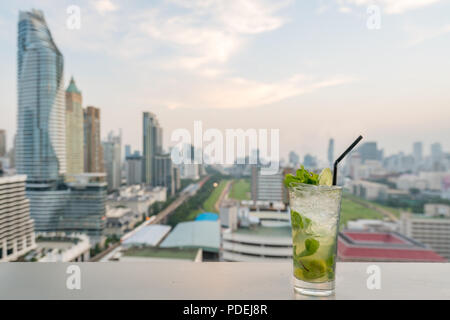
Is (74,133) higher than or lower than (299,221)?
higher

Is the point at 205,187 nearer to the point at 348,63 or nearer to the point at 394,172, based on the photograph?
the point at 348,63

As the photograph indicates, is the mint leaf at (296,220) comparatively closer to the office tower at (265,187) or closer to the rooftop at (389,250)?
the office tower at (265,187)

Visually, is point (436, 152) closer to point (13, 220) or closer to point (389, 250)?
point (389, 250)

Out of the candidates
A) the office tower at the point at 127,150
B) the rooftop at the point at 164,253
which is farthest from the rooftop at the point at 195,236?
the office tower at the point at 127,150

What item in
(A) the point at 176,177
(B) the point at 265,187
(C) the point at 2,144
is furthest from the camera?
(A) the point at 176,177

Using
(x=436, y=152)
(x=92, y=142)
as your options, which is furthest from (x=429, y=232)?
(x=92, y=142)

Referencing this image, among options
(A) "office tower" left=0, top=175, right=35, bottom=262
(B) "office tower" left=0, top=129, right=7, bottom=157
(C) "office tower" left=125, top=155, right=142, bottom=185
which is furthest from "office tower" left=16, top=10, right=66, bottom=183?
(C) "office tower" left=125, top=155, right=142, bottom=185
